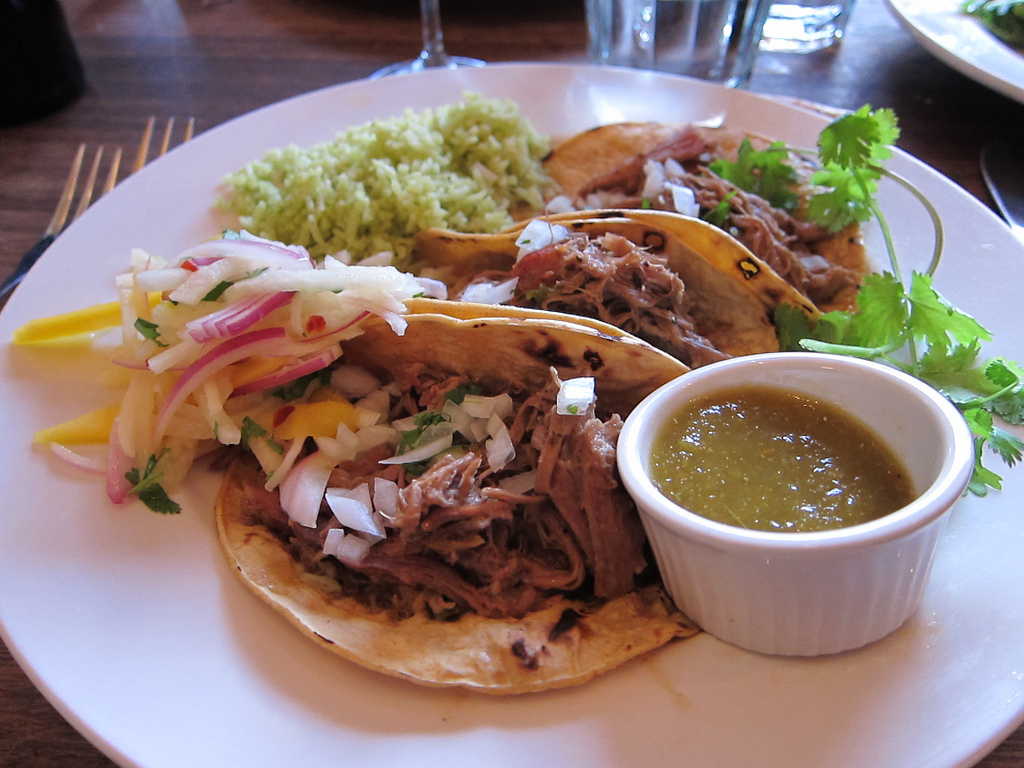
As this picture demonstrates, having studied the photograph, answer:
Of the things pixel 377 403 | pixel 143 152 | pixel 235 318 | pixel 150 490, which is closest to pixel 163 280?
pixel 235 318

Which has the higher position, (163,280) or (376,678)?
(163,280)

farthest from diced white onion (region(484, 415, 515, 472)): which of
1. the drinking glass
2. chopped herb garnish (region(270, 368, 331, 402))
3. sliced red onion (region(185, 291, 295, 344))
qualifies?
the drinking glass

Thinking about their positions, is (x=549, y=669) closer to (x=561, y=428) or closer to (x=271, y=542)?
(x=561, y=428)

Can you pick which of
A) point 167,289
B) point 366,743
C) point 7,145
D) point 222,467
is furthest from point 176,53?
point 366,743

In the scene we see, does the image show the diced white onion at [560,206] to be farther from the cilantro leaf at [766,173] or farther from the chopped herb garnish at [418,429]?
the chopped herb garnish at [418,429]

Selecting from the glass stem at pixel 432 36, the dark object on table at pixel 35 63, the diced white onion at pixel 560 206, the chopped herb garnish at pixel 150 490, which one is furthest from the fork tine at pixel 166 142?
the chopped herb garnish at pixel 150 490

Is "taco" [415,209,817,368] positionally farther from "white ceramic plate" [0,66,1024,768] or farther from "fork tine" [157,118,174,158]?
"fork tine" [157,118,174,158]

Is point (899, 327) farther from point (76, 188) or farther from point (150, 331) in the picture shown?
point (76, 188)

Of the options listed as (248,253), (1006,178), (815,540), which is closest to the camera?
(815,540)
